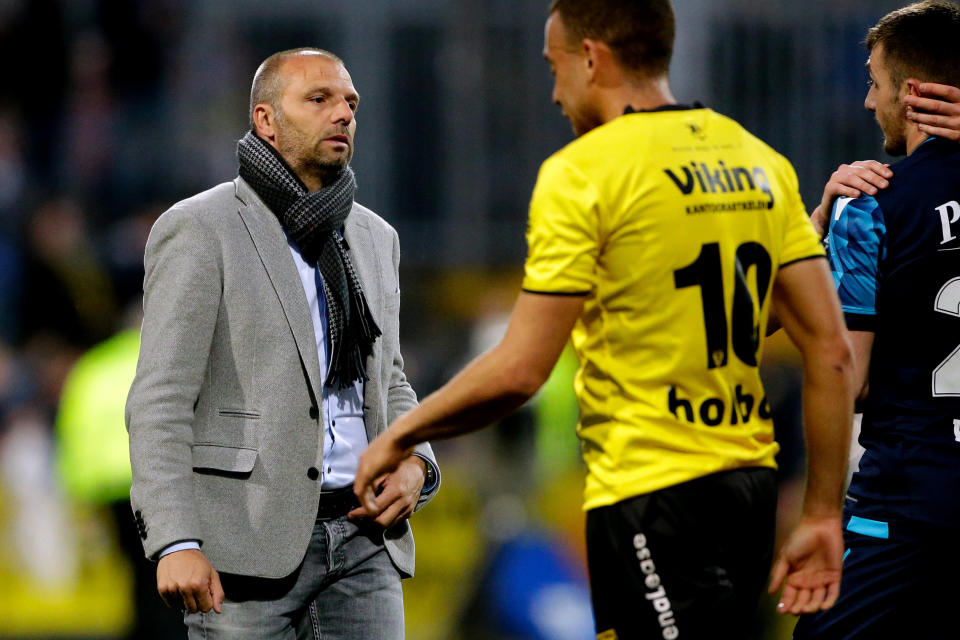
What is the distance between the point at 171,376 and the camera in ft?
11.7

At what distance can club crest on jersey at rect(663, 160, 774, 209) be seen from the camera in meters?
3.15

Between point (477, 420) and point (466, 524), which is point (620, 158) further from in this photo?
point (466, 524)

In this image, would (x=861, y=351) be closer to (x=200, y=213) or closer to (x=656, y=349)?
(x=656, y=349)

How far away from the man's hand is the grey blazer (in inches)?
7.3

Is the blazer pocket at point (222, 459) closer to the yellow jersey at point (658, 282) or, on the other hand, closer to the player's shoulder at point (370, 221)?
the player's shoulder at point (370, 221)

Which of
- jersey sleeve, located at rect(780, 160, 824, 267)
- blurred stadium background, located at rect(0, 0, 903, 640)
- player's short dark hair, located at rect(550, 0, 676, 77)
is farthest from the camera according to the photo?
blurred stadium background, located at rect(0, 0, 903, 640)

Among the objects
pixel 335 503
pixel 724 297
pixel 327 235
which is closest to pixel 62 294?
pixel 327 235

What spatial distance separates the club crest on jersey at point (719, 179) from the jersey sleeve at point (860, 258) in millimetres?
681

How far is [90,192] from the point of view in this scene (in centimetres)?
1070

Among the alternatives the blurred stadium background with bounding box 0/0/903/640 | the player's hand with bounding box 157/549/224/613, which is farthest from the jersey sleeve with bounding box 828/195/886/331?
the blurred stadium background with bounding box 0/0/903/640

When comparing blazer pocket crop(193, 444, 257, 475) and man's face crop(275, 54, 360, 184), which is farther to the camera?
man's face crop(275, 54, 360, 184)

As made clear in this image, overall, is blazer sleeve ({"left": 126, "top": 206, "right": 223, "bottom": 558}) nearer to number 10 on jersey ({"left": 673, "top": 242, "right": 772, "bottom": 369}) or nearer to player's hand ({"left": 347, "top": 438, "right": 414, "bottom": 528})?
player's hand ({"left": 347, "top": 438, "right": 414, "bottom": 528})

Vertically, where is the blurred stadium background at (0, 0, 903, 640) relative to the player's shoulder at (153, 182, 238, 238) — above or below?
below

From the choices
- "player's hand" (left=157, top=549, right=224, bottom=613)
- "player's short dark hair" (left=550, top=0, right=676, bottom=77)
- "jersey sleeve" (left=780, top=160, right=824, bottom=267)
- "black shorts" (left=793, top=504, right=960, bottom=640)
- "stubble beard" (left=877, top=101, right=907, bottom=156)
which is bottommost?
"black shorts" (left=793, top=504, right=960, bottom=640)
